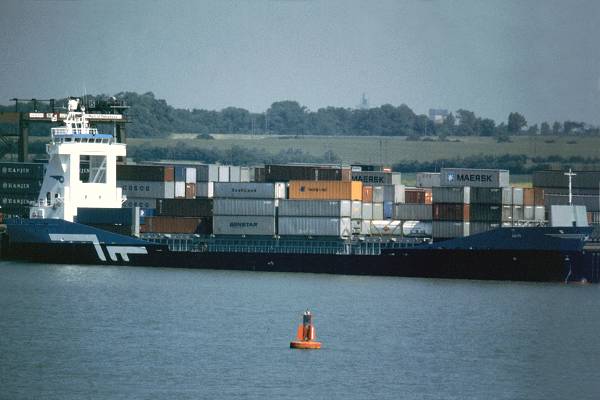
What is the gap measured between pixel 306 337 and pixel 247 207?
24.5 meters

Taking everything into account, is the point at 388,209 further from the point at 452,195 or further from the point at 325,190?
the point at 452,195

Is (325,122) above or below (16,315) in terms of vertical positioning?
above

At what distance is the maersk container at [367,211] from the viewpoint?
2413 inches

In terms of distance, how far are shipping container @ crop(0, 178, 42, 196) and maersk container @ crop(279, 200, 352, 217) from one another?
14619mm

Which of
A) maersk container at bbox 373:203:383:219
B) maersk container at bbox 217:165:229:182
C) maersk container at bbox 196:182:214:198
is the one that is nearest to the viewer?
maersk container at bbox 373:203:383:219

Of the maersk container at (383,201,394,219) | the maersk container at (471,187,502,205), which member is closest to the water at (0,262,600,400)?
the maersk container at (471,187,502,205)

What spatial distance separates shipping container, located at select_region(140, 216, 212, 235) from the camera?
62.4 m

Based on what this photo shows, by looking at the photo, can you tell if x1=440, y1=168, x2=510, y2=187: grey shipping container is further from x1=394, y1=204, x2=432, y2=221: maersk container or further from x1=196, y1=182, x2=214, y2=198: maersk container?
x1=196, y1=182, x2=214, y2=198: maersk container

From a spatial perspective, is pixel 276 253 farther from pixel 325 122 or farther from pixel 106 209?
pixel 325 122

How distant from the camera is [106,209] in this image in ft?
207

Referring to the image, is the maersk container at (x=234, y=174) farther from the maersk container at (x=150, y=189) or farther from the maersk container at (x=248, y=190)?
the maersk container at (x=248, y=190)

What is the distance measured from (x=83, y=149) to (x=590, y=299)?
2650 cm

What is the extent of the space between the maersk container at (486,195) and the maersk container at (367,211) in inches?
219

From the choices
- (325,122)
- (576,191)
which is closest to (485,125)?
(576,191)
